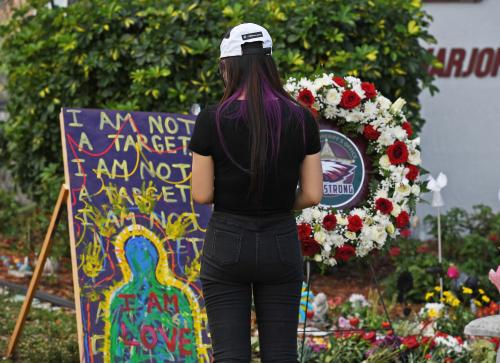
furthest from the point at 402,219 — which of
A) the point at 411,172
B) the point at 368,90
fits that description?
the point at 368,90

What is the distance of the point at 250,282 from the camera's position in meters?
3.83

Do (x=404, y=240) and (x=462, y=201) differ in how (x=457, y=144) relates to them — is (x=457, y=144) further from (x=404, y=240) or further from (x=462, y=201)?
(x=404, y=240)

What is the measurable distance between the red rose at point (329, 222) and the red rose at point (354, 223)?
8cm

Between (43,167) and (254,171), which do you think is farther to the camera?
(43,167)

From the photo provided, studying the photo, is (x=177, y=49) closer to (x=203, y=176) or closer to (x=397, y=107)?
(x=397, y=107)

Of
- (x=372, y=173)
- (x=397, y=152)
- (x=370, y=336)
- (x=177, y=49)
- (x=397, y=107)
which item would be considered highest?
(x=177, y=49)

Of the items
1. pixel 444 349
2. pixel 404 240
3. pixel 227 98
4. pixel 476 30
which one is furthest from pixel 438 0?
pixel 227 98

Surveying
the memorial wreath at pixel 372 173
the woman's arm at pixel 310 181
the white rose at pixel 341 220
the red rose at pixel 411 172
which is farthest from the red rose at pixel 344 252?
the woman's arm at pixel 310 181

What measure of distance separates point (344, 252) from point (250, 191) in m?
1.67

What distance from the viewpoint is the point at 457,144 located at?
10477mm

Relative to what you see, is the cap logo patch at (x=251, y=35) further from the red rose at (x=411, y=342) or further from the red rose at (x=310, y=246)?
the red rose at (x=411, y=342)

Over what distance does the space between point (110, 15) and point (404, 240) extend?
3.13 metres

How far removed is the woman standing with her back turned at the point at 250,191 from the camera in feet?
12.2

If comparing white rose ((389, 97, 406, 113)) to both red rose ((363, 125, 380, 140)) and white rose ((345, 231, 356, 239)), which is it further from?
white rose ((345, 231, 356, 239))
